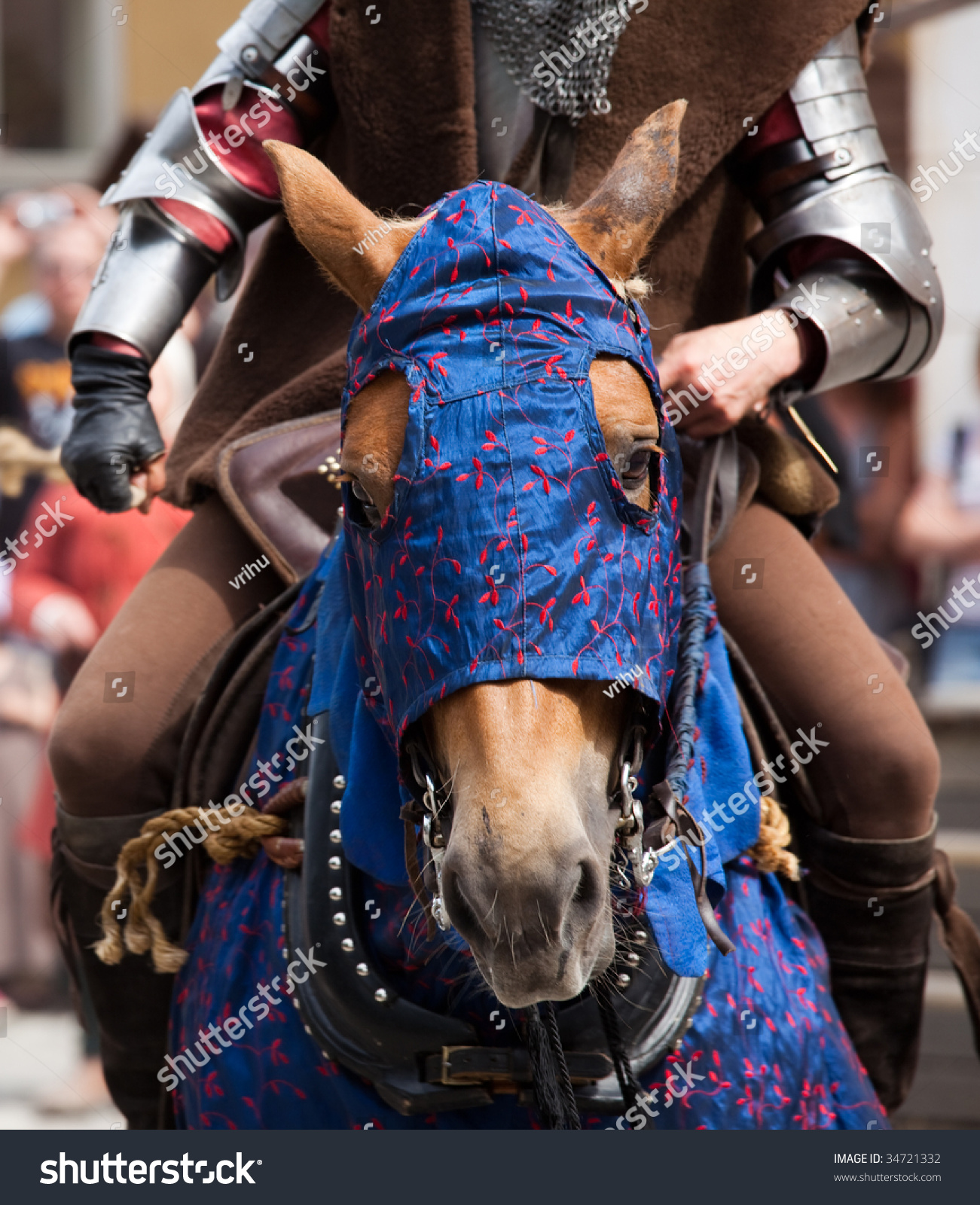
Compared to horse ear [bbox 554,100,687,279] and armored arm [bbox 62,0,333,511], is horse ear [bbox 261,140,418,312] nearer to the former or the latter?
horse ear [bbox 554,100,687,279]

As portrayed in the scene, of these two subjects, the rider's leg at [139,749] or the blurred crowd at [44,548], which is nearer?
the rider's leg at [139,749]

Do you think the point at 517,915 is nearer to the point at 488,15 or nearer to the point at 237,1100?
the point at 237,1100

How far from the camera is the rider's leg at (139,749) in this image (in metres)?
2.30

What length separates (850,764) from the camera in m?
2.13

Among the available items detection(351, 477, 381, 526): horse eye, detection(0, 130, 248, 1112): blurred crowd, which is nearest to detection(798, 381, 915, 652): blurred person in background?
detection(0, 130, 248, 1112): blurred crowd

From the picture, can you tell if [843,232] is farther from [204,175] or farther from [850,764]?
[204,175]

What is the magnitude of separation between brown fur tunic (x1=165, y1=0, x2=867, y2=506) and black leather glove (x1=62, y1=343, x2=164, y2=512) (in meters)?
0.15

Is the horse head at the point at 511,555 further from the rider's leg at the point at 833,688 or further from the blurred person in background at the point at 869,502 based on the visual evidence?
the blurred person in background at the point at 869,502

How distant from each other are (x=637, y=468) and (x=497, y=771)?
0.42 metres

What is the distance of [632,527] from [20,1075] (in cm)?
466

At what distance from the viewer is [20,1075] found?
532 centimetres

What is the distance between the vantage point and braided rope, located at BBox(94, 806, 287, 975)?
2.10 m

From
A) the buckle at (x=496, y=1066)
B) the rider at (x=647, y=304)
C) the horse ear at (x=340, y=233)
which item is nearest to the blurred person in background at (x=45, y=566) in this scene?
the rider at (x=647, y=304)

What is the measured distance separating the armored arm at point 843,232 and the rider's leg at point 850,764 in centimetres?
33
